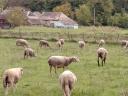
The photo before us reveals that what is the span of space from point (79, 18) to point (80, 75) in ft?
283

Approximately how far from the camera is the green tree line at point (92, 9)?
103 m

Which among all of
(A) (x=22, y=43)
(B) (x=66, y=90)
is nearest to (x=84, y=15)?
(A) (x=22, y=43)

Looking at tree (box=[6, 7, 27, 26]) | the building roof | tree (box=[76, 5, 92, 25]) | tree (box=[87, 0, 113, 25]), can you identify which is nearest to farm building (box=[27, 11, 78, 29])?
the building roof

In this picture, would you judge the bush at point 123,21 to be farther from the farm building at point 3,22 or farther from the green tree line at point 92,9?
the farm building at point 3,22

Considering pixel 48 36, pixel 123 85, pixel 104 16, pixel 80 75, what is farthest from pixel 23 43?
pixel 104 16

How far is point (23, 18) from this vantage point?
98.6 metres

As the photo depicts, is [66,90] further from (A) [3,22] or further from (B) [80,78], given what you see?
(A) [3,22]

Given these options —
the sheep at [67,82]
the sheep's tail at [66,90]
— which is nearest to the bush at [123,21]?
the sheep at [67,82]

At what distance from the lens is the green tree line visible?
103m

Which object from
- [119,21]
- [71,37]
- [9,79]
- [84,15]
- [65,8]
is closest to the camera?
[9,79]

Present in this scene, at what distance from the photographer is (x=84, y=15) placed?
10531cm

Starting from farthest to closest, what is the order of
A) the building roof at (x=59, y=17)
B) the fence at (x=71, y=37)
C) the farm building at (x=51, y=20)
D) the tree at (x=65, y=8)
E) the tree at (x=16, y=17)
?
the tree at (x=65, y=8), the farm building at (x=51, y=20), the building roof at (x=59, y=17), the tree at (x=16, y=17), the fence at (x=71, y=37)

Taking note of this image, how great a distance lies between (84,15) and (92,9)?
3640mm

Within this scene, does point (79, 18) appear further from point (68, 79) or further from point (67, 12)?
point (68, 79)
